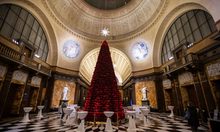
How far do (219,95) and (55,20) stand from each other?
1587cm

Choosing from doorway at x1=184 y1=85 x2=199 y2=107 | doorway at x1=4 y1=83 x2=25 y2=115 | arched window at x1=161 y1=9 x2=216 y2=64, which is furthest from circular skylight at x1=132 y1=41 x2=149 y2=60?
doorway at x1=4 y1=83 x2=25 y2=115

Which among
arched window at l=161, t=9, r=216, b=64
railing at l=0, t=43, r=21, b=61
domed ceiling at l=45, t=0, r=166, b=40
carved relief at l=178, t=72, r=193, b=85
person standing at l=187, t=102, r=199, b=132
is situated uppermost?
domed ceiling at l=45, t=0, r=166, b=40

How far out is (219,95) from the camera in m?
6.12

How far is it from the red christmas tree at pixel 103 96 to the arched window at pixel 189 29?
720 centimetres

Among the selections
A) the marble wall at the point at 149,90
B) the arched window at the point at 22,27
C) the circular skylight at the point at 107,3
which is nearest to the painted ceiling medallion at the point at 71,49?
the arched window at the point at 22,27

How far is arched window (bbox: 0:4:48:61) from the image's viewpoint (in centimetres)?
764

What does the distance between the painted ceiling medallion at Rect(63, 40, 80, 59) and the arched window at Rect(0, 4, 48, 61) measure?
2.30 m

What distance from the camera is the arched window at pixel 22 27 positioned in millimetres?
7645

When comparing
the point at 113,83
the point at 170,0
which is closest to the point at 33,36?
the point at 113,83

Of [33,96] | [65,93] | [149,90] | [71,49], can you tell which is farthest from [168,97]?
[33,96]

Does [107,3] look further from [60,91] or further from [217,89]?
[217,89]

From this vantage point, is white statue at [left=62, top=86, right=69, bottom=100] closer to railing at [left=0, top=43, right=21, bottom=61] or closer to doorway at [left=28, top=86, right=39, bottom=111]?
doorway at [left=28, top=86, right=39, bottom=111]

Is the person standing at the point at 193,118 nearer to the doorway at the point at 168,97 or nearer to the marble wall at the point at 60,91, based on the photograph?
the doorway at the point at 168,97

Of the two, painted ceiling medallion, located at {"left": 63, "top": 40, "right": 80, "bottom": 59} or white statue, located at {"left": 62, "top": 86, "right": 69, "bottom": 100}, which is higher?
painted ceiling medallion, located at {"left": 63, "top": 40, "right": 80, "bottom": 59}
